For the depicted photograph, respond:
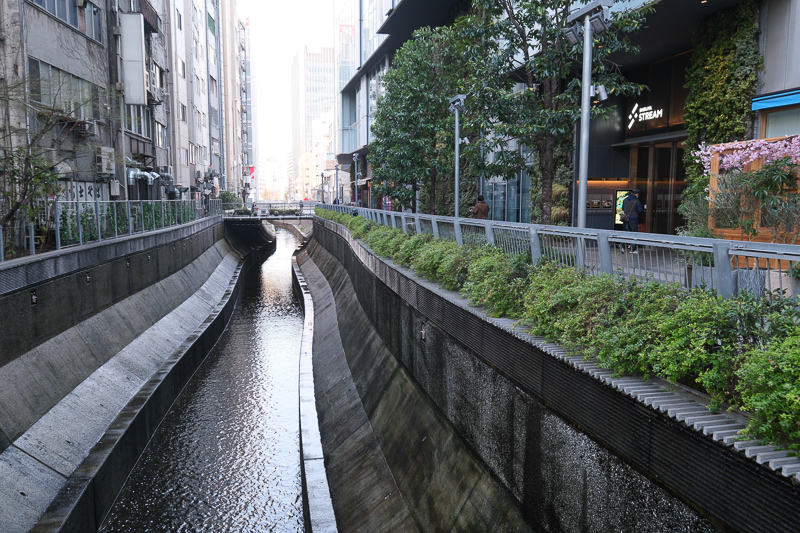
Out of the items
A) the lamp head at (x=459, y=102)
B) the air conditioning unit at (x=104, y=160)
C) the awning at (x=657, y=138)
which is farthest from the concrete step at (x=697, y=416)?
the air conditioning unit at (x=104, y=160)

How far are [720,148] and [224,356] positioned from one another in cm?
1648

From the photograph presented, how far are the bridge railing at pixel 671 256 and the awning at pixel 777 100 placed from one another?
7978 mm

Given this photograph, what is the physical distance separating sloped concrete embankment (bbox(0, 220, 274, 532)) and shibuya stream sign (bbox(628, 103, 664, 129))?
1680cm

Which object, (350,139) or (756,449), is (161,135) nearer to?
(350,139)

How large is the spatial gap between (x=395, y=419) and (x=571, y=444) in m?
5.89

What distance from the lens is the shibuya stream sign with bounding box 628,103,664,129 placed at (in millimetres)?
20297

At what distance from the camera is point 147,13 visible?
35.1 meters

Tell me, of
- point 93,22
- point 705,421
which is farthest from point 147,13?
point 705,421

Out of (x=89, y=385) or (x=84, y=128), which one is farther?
(x=84, y=128)

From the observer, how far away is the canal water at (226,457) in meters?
10.6

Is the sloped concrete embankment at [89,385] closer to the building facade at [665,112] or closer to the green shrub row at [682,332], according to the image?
the green shrub row at [682,332]

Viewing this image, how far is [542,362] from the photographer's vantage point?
227 inches

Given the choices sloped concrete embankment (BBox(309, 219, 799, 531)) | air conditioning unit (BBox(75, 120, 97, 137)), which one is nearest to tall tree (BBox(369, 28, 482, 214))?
air conditioning unit (BBox(75, 120, 97, 137))

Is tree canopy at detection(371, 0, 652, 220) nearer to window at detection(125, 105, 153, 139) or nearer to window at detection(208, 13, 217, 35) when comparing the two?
window at detection(125, 105, 153, 139)
